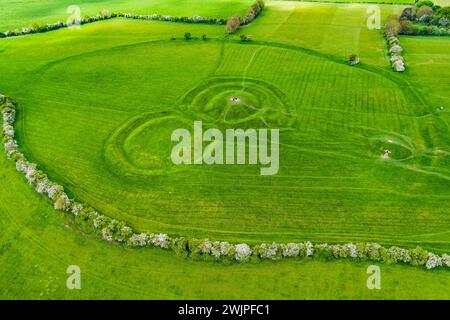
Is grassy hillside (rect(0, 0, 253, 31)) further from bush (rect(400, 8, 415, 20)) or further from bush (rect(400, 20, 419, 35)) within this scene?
bush (rect(400, 20, 419, 35))

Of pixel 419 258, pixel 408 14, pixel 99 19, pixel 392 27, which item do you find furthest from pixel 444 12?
pixel 99 19

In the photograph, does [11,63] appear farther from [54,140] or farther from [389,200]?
[389,200]

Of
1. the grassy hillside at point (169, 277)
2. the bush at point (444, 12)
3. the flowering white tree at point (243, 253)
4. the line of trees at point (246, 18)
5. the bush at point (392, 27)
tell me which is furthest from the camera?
the line of trees at point (246, 18)

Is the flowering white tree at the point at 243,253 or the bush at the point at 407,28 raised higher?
the bush at the point at 407,28

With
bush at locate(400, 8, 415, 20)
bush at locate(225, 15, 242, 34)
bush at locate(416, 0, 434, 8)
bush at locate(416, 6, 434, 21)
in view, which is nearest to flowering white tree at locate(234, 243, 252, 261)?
bush at locate(225, 15, 242, 34)

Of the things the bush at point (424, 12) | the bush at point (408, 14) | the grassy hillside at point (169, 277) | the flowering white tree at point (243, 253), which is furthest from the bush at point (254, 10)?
the grassy hillside at point (169, 277)

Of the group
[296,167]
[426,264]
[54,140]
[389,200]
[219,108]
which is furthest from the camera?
[219,108]

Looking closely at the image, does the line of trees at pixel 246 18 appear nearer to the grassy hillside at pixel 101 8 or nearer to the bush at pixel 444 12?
the grassy hillside at pixel 101 8

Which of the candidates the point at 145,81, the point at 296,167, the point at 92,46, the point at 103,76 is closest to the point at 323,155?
the point at 296,167
